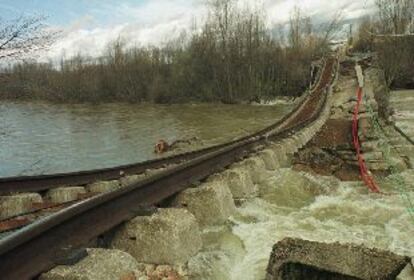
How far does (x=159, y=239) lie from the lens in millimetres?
4277

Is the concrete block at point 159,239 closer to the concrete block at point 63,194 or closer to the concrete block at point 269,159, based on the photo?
the concrete block at point 63,194

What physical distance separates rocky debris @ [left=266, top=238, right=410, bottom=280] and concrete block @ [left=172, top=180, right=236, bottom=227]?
1.44 m

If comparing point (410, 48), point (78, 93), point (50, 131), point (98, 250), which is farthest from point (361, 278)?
point (78, 93)

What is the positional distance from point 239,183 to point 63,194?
2.35 metres

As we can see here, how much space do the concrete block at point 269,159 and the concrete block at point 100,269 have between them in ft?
17.4

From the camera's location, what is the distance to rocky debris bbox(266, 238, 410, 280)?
3.88 metres

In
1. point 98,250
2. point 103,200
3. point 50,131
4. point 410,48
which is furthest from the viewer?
point 410,48

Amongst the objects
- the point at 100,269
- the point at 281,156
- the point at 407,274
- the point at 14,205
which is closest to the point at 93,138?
the point at 281,156

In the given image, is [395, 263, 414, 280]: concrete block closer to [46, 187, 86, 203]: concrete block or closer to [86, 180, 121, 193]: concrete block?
[46, 187, 86, 203]: concrete block

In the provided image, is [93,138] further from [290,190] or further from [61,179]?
A: [290,190]

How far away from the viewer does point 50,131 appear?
124 ft

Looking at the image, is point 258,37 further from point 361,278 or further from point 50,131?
point 361,278

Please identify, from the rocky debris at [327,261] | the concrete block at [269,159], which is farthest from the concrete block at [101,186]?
the rocky debris at [327,261]

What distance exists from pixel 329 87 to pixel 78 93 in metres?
58.2
